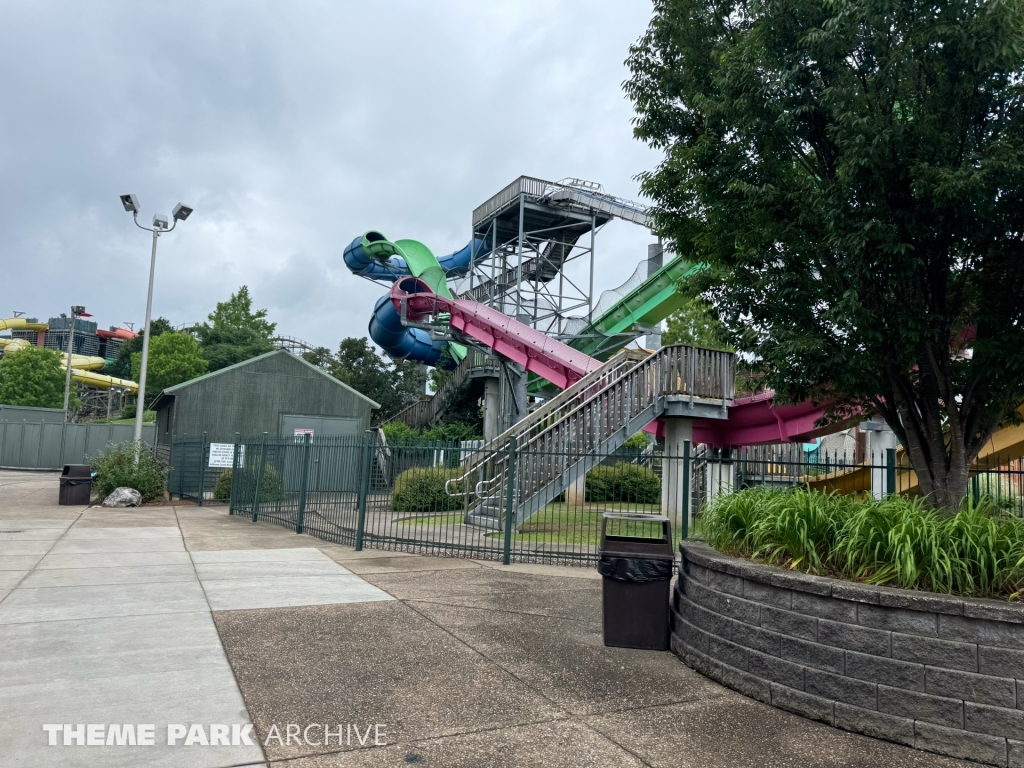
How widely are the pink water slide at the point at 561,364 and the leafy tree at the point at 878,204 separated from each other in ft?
8.18

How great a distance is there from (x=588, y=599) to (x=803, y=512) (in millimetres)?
3402

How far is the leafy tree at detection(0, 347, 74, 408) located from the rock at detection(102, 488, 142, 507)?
45.3 m

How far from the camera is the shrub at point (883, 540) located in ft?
15.6

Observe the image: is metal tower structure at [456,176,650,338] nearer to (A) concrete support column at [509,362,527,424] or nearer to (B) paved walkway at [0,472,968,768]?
(A) concrete support column at [509,362,527,424]

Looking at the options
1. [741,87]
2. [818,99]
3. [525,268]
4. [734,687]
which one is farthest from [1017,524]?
[525,268]

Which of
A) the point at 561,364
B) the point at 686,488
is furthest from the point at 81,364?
the point at 686,488

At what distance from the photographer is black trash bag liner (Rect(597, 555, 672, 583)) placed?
6316 millimetres

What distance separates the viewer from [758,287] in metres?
6.78

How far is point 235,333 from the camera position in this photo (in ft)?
210

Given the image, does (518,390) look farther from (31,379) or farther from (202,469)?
(31,379)

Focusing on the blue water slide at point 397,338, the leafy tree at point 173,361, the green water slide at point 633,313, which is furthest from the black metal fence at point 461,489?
the leafy tree at point 173,361

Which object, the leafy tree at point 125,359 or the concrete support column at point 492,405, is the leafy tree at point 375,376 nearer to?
the concrete support column at point 492,405

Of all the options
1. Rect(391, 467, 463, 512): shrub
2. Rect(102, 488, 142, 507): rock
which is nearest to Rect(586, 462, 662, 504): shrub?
Rect(391, 467, 463, 512): shrub

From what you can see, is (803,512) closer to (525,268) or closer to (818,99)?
(818,99)
